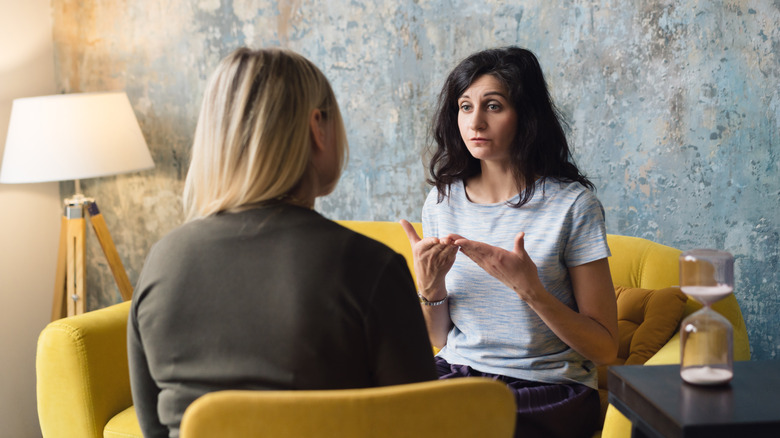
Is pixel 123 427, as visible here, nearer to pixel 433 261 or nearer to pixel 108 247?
pixel 433 261

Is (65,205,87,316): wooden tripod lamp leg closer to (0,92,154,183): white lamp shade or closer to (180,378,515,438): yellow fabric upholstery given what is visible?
(0,92,154,183): white lamp shade

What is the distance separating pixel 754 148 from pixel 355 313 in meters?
2.02

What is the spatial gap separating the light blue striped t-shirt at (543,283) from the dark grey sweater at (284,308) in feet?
2.28

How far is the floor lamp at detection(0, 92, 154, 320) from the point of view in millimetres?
2803

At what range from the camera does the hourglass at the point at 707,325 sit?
4.13 ft

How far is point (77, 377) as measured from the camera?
200 centimetres

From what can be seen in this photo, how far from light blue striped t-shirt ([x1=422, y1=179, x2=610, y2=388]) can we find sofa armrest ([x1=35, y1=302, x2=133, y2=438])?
101 cm

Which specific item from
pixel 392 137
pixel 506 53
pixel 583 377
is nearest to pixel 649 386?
pixel 583 377

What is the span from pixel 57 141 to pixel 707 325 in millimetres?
2464

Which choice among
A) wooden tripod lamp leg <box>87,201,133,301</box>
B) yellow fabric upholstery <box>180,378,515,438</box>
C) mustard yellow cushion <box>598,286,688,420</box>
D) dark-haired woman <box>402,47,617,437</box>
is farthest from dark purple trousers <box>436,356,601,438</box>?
wooden tripod lamp leg <box>87,201,133,301</box>

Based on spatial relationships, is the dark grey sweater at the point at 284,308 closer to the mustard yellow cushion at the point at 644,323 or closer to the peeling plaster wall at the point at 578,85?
the mustard yellow cushion at the point at 644,323

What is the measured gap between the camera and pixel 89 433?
6.64 ft

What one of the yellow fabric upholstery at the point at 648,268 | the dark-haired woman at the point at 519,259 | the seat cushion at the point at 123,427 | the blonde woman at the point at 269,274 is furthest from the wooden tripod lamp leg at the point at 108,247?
the blonde woman at the point at 269,274

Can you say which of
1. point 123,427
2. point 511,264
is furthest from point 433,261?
point 123,427
